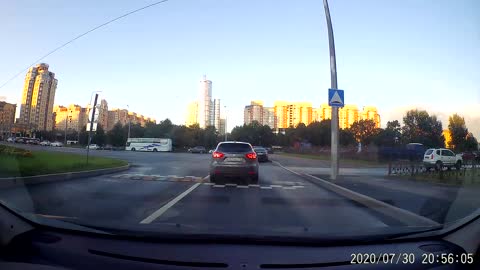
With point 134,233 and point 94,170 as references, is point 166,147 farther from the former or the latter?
point 134,233

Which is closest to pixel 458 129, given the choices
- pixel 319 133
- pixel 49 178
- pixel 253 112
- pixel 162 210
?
pixel 162 210

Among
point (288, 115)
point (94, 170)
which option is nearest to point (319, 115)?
point (288, 115)

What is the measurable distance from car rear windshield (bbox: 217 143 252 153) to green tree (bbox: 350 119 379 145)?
85848 millimetres

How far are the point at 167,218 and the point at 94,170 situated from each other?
11.1m

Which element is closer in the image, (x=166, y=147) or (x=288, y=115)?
(x=166, y=147)

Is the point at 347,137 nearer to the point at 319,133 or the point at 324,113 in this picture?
the point at 319,133

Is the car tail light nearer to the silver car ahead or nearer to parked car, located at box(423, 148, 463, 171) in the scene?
the silver car ahead

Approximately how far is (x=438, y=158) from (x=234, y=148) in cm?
1357

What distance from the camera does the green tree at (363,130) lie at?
95.4 metres

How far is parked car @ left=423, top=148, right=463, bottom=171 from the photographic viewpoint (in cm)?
1992

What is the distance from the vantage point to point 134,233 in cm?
288

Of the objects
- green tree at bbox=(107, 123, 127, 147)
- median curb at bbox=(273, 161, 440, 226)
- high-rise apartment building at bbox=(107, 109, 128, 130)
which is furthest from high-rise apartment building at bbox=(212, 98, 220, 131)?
median curb at bbox=(273, 161, 440, 226)

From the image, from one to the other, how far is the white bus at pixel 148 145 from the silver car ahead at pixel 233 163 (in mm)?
64934

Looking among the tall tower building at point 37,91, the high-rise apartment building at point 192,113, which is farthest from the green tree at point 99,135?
the high-rise apartment building at point 192,113
